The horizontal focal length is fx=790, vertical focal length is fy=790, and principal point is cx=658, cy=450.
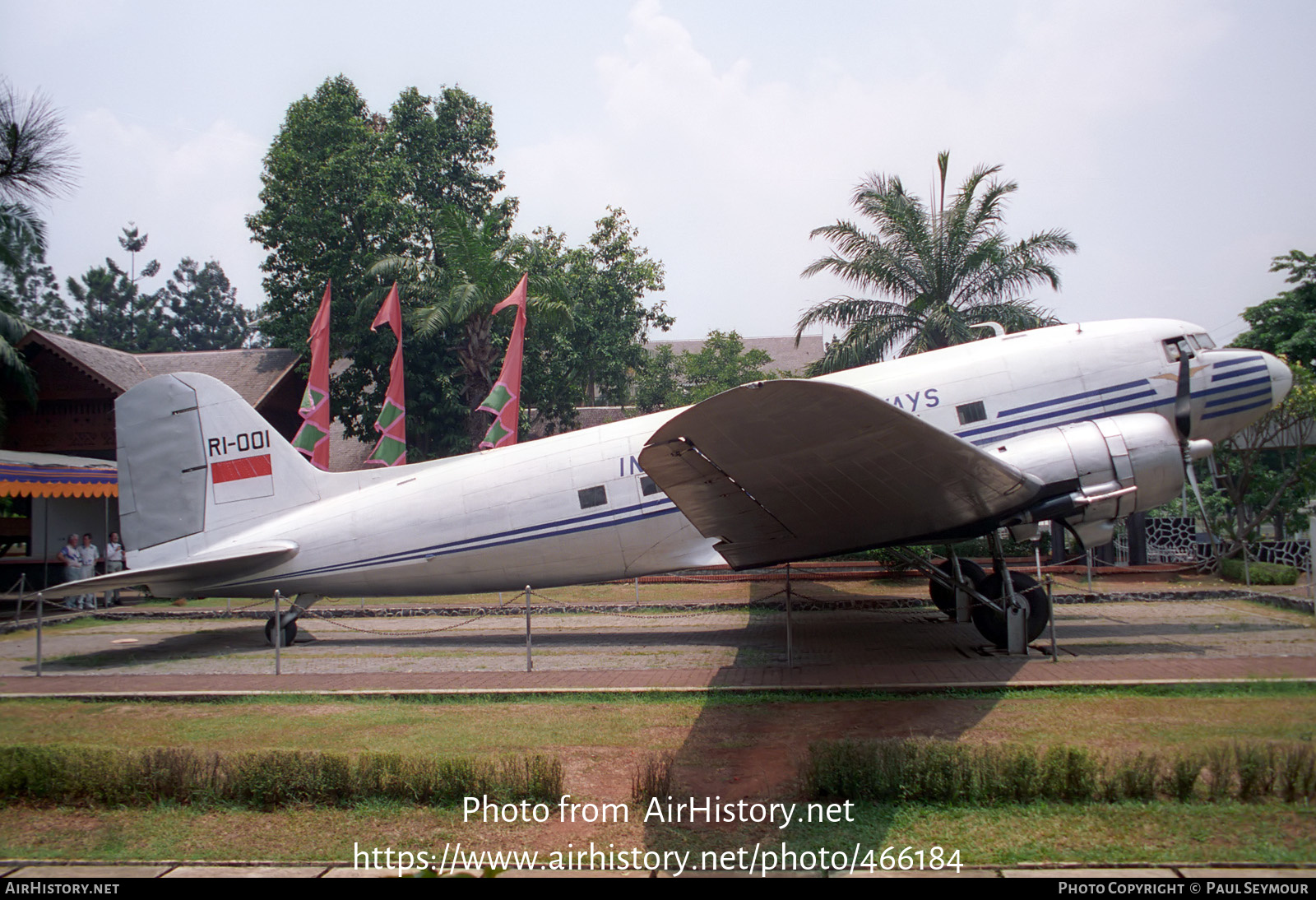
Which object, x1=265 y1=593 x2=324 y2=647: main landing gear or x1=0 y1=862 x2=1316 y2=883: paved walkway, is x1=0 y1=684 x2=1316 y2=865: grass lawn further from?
x1=265 y1=593 x2=324 y2=647: main landing gear

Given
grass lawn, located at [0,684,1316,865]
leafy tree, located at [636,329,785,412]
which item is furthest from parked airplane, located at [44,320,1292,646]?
leafy tree, located at [636,329,785,412]

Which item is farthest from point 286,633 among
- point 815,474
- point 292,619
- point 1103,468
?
point 1103,468

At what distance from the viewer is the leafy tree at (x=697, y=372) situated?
119 ft

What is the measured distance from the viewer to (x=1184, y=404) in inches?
409

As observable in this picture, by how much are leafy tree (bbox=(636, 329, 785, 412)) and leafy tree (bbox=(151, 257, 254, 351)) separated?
193 feet

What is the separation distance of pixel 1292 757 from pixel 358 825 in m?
6.01

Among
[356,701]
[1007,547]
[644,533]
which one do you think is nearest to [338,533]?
[356,701]

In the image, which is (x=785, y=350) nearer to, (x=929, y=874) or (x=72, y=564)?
(x=72, y=564)

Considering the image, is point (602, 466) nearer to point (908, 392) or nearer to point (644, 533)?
point (644, 533)

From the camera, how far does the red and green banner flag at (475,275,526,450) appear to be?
2117cm

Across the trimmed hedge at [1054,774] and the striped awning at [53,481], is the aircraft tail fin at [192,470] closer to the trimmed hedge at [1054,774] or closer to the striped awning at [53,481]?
the striped awning at [53,481]

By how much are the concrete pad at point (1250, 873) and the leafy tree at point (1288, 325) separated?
16.4m

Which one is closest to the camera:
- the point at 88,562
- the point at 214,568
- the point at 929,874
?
the point at 929,874

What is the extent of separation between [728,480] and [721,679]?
2641 mm
